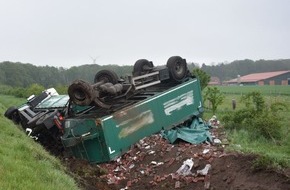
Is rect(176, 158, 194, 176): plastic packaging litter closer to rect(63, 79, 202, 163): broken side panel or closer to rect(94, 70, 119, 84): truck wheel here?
rect(63, 79, 202, 163): broken side panel

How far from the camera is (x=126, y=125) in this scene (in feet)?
28.4

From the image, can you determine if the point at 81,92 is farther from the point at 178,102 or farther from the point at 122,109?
the point at 178,102

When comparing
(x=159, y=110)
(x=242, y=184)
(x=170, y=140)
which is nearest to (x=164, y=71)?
(x=159, y=110)

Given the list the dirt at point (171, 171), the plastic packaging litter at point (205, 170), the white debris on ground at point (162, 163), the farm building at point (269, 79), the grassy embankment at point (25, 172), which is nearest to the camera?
the grassy embankment at point (25, 172)

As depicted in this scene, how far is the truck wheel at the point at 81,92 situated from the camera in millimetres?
8273

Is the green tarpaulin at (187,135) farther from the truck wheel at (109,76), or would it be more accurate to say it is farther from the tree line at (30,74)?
the tree line at (30,74)

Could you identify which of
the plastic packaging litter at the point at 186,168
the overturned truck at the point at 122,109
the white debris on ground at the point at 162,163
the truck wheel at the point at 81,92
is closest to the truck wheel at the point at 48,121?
the overturned truck at the point at 122,109

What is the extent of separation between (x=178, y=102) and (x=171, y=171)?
131 inches

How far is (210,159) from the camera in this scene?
6.96m

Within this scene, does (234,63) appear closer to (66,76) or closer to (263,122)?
(66,76)

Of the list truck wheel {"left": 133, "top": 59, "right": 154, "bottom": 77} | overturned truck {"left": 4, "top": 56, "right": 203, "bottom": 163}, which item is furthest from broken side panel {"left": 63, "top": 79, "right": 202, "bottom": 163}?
truck wheel {"left": 133, "top": 59, "right": 154, "bottom": 77}

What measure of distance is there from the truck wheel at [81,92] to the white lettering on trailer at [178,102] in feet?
7.32

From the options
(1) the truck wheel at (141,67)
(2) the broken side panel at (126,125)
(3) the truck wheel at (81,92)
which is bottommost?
(2) the broken side panel at (126,125)

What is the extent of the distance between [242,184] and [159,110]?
161 inches
